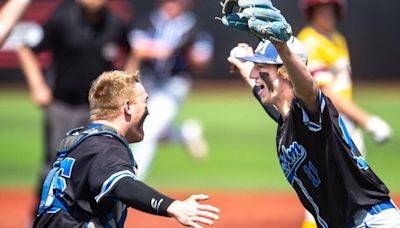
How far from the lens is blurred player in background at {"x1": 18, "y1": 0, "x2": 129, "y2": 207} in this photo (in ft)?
30.0

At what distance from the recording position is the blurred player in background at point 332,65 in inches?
294

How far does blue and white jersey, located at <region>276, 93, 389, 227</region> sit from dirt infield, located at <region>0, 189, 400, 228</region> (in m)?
4.96

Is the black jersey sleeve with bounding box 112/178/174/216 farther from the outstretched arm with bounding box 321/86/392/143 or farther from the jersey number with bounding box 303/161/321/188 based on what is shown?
the outstretched arm with bounding box 321/86/392/143

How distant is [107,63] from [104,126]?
4.87 metres

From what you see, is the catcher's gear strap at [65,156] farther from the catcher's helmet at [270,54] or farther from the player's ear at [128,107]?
the catcher's helmet at [270,54]

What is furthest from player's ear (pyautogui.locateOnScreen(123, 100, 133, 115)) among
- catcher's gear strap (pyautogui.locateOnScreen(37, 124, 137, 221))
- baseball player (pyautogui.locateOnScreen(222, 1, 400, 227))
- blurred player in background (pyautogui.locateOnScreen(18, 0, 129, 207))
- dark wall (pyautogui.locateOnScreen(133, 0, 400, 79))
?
dark wall (pyautogui.locateOnScreen(133, 0, 400, 79))

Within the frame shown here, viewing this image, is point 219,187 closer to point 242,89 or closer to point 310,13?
point 310,13

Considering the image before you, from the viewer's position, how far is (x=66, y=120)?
9055 millimetres

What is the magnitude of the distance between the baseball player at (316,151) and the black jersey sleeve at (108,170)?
845 mm

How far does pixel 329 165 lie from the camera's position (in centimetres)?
464

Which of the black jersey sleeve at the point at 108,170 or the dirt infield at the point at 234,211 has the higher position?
the black jersey sleeve at the point at 108,170

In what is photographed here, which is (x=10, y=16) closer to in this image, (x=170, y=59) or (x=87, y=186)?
(x=87, y=186)

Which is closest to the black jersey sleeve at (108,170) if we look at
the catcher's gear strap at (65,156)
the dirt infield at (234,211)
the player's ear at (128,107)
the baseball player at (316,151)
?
the catcher's gear strap at (65,156)

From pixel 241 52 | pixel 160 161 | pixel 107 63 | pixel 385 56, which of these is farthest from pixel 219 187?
pixel 385 56
